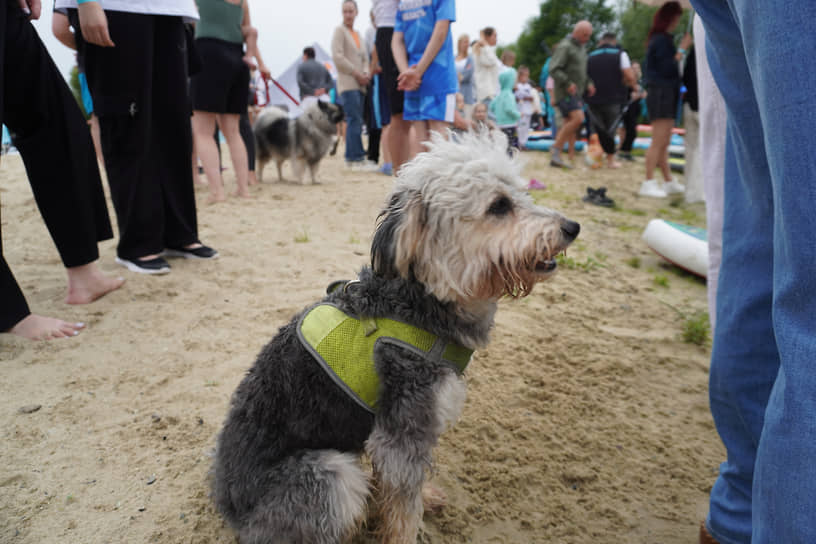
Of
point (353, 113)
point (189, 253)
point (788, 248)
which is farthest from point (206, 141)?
point (788, 248)

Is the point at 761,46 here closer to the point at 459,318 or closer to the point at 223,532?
the point at 459,318

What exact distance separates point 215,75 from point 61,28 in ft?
6.95

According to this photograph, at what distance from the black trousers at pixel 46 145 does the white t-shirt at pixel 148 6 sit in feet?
2.31

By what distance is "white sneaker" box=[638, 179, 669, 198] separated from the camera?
8.40 meters

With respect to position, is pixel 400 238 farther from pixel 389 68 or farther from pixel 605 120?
pixel 605 120

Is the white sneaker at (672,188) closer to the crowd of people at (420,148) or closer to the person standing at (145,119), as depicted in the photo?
the crowd of people at (420,148)

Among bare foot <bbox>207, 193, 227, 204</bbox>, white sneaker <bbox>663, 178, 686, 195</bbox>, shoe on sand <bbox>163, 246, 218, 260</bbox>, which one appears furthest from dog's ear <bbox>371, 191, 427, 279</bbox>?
white sneaker <bbox>663, 178, 686, 195</bbox>

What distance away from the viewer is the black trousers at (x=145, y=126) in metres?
3.73

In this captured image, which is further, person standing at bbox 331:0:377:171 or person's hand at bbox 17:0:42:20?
person standing at bbox 331:0:377:171

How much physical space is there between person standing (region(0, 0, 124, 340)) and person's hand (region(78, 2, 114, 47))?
0.87 ft

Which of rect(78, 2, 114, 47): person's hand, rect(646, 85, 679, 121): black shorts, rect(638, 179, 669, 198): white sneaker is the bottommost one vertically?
rect(638, 179, 669, 198): white sneaker

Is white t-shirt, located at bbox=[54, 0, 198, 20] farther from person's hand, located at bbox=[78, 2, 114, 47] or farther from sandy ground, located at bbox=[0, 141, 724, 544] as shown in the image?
sandy ground, located at bbox=[0, 141, 724, 544]

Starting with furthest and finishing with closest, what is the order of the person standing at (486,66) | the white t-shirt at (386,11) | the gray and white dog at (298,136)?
the person standing at (486,66), the gray and white dog at (298,136), the white t-shirt at (386,11)

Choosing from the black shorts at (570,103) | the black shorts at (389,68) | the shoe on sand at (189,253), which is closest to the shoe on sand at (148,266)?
the shoe on sand at (189,253)
